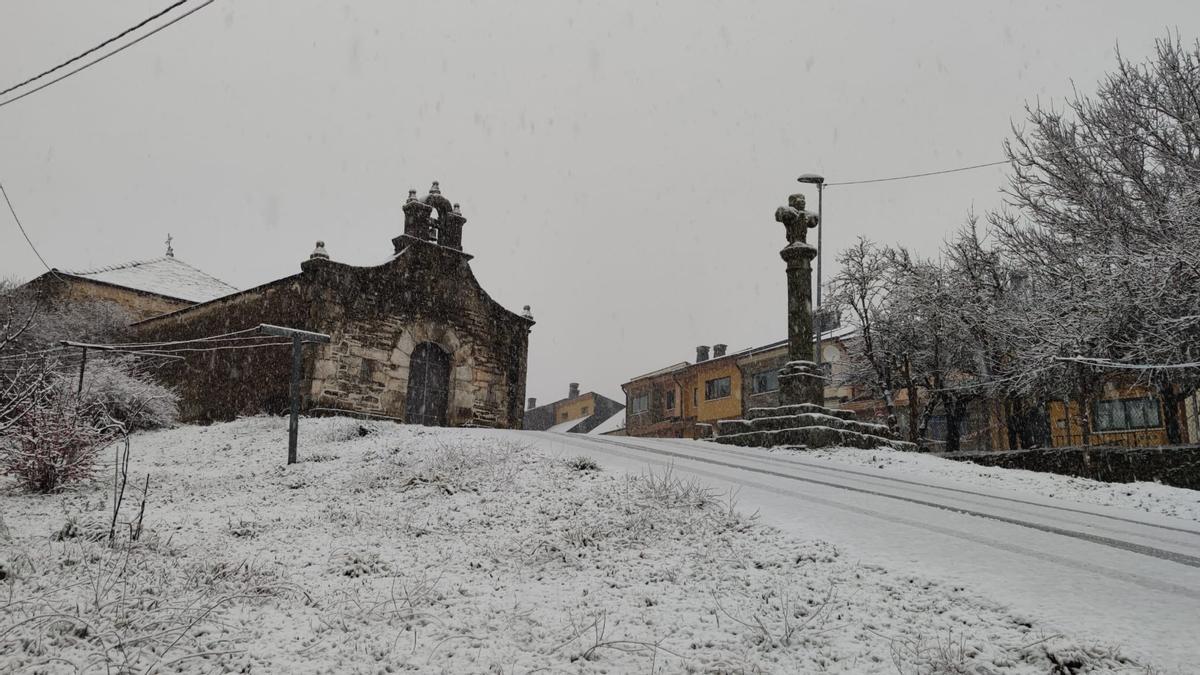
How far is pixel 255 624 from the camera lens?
3912mm

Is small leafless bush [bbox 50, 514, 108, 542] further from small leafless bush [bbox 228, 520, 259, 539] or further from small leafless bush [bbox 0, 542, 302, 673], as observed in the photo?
small leafless bush [bbox 228, 520, 259, 539]

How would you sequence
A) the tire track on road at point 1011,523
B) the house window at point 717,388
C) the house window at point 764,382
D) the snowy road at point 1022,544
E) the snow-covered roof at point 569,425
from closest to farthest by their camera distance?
the snowy road at point 1022,544 → the tire track on road at point 1011,523 → the house window at point 764,382 → the house window at point 717,388 → the snow-covered roof at point 569,425

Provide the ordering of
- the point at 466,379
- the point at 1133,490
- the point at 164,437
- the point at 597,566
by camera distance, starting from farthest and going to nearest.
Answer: the point at 466,379 < the point at 164,437 < the point at 1133,490 < the point at 597,566

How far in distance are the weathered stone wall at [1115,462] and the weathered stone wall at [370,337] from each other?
12.1 m

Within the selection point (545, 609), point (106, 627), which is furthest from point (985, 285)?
point (106, 627)

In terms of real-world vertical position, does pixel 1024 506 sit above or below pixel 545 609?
above

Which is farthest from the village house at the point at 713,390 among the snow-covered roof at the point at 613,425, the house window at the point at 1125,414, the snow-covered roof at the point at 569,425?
the snow-covered roof at the point at 569,425

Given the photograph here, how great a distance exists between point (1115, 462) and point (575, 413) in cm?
4569

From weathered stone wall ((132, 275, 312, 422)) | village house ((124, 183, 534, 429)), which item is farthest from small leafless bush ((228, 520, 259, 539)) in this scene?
weathered stone wall ((132, 275, 312, 422))

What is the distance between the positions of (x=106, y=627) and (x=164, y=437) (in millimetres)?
14085

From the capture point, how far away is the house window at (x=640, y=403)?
1613 inches

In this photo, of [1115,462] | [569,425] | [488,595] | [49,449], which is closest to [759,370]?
[569,425]

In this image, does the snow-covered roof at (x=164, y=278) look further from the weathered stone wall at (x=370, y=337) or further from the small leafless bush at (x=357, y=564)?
the small leafless bush at (x=357, y=564)

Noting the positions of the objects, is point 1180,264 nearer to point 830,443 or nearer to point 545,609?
point 830,443
